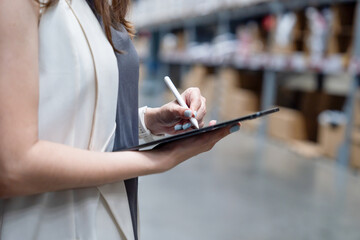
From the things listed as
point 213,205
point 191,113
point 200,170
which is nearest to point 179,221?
point 213,205

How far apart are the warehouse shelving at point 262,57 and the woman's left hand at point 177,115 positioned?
52.0 inches

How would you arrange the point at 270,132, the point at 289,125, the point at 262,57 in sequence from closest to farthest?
1. the point at 289,125
2. the point at 270,132
3. the point at 262,57

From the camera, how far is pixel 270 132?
4.48 meters

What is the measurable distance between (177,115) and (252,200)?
2037mm

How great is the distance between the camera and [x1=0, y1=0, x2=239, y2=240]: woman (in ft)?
1.59

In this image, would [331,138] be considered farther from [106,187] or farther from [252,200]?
[106,187]

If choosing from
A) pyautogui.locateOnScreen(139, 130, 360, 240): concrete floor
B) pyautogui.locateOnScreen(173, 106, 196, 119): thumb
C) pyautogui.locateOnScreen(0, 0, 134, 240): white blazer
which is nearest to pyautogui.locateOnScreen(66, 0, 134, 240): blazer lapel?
pyautogui.locateOnScreen(0, 0, 134, 240): white blazer

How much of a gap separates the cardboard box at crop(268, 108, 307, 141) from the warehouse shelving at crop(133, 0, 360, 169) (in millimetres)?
278

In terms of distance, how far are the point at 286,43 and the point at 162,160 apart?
3.90m

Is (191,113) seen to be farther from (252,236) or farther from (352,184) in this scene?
(352,184)

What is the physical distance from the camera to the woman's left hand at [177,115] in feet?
2.12

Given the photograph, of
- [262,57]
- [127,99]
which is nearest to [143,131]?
[127,99]

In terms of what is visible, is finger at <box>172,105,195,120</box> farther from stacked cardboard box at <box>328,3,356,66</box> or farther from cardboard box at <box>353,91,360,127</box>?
stacked cardboard box at <box>328,3,356,66</box>

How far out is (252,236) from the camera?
2.10 m
